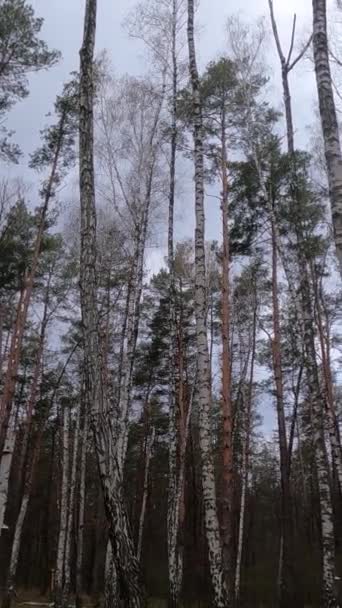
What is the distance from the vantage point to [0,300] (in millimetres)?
16000

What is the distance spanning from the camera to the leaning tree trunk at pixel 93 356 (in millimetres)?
4441

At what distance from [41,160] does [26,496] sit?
933 cm

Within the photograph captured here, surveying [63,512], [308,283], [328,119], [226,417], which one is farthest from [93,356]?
[63,512]

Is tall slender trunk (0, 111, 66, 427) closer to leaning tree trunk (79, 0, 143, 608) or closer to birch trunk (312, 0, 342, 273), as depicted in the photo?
leaning tree trunk (79, 0, 143, 608)

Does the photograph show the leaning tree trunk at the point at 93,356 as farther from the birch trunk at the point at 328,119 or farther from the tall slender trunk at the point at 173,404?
the tall slender trunk at the point at 173,404

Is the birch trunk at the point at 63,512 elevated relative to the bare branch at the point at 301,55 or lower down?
lower down

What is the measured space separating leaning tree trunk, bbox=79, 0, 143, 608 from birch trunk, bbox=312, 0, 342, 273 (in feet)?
8.10

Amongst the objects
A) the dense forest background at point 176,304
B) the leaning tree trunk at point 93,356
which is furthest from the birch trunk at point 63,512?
the leaning tree trunk at point 93,356

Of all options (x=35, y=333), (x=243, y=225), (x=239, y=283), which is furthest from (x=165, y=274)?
(x=243, y=225)

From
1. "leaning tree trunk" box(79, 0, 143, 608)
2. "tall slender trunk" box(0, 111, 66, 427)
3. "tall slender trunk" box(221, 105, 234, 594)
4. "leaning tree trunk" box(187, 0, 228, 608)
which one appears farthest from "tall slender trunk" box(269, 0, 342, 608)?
"tall slender trunk" box(0, 111, 66, 427)

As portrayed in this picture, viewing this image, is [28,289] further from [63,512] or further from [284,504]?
[284,504]

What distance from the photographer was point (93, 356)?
526cm

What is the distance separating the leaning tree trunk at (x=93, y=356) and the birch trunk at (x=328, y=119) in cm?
247

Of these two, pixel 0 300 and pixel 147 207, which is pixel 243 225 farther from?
pixel 0 300
